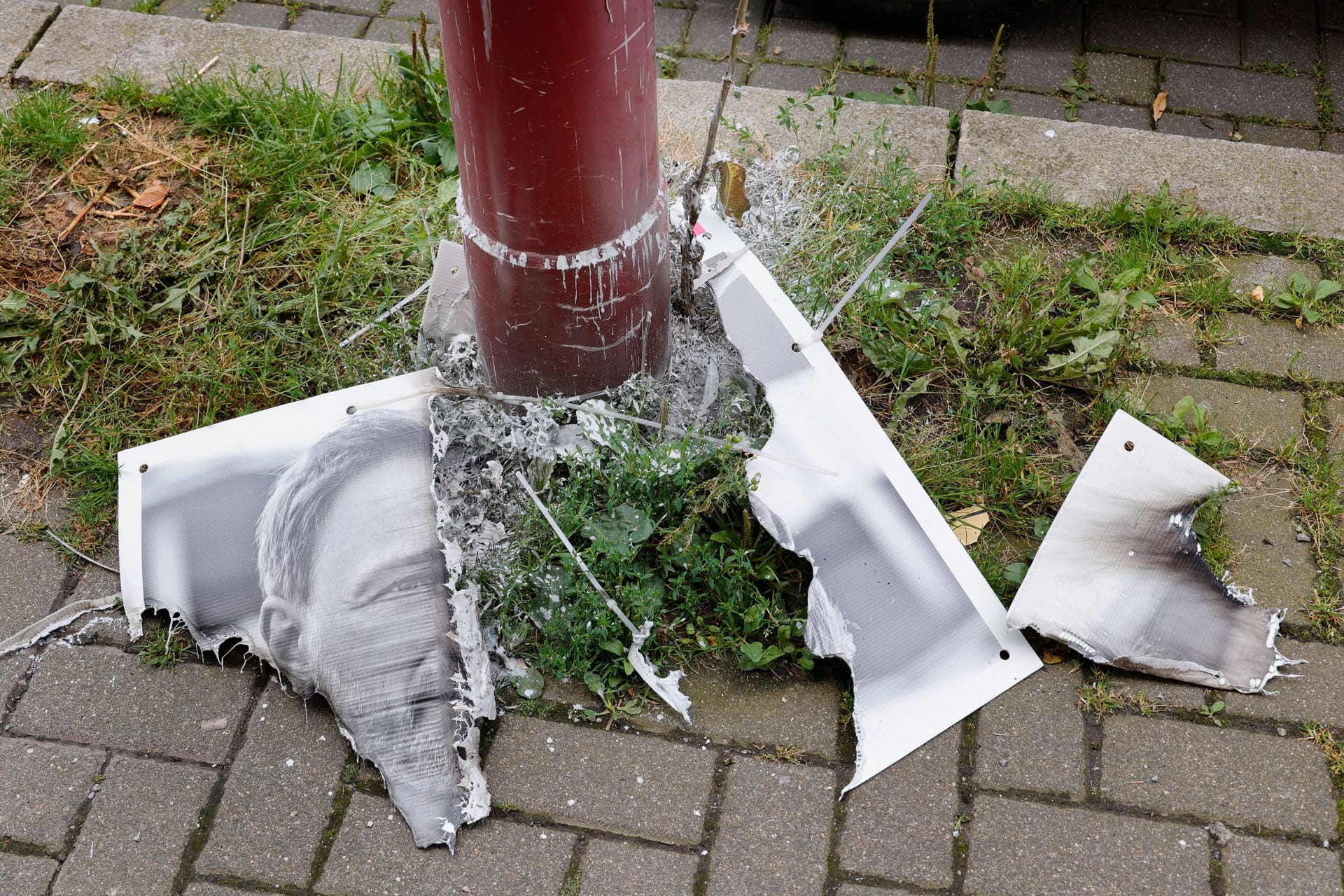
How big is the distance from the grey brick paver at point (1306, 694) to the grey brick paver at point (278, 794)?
72.5 inches

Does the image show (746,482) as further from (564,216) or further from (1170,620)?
(1170,620)

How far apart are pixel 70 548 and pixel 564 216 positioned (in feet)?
4.65

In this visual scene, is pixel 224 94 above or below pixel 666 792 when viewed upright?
above

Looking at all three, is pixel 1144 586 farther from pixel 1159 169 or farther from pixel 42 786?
pixel 42 786

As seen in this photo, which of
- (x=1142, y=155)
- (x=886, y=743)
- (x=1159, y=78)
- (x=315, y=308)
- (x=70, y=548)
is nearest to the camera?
(x=886, y=743)

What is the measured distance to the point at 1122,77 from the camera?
3.87 meters

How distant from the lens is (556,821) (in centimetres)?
209

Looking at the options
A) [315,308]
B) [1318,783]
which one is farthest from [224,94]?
[1318,783]

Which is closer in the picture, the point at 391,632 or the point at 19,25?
the point at 391,632

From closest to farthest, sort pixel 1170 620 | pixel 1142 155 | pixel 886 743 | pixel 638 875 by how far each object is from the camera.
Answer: pixel 638 875
pixel 886 743
pixel 1170 620
pixel 1142 155

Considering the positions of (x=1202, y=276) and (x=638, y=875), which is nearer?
(x=638, y=875)

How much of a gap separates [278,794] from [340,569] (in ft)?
1.52

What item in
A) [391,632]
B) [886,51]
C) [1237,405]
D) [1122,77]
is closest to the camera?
[391,632]

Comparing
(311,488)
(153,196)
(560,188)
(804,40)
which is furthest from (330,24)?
(560,188)
